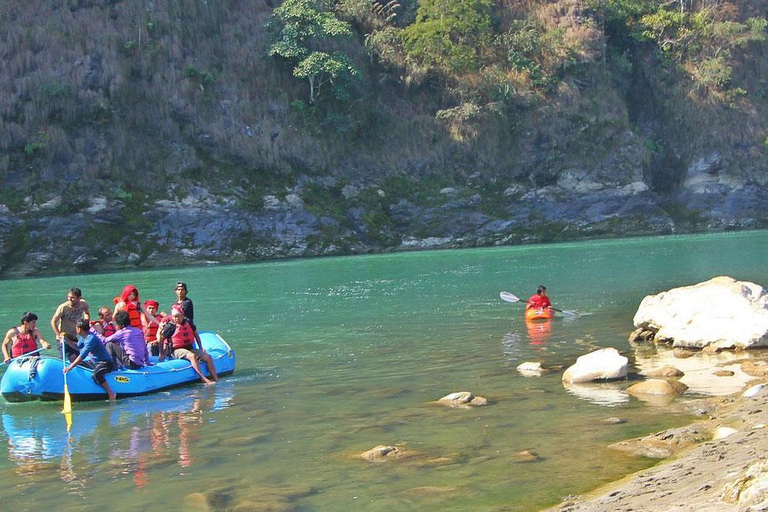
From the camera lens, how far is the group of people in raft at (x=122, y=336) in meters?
13.0

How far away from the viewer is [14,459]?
988 cm

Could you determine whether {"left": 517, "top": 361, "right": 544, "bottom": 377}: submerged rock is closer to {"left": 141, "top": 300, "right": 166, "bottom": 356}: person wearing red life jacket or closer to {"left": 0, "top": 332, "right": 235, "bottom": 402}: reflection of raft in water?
{"left": 0, "top": 332, "right": 235, "bottom": 402}: reflection of raft in water

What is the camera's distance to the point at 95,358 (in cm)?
1295

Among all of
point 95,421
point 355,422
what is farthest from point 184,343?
point 355,422

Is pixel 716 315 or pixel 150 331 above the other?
pixel 150 331

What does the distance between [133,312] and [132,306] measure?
0.41 ft

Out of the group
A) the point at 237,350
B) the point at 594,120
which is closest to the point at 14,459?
the point at 237,350

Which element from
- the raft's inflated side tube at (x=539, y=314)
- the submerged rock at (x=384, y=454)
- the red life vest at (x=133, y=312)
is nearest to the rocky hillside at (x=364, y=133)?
the raft's inflated side tube at (x=539, y=314)

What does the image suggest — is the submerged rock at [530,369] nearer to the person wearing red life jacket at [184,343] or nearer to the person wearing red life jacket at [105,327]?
the person wearing red life jacket at [184,343]

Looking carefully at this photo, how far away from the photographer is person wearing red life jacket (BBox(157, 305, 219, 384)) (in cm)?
1399

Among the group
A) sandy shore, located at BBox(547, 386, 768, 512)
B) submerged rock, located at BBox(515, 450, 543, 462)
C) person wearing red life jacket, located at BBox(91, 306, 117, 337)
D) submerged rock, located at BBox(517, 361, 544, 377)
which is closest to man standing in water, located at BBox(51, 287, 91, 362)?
person wearing red life jacket, located at BBox(91, 306, 117, 337)

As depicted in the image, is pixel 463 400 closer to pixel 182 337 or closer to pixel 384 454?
pixel 384 454

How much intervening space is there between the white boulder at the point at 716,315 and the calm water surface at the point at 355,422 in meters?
0.94

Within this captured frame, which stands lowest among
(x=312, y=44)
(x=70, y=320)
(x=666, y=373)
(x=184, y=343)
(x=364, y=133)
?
(x=666, y=373)
